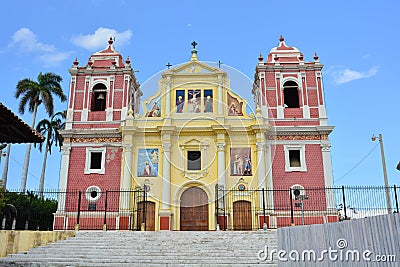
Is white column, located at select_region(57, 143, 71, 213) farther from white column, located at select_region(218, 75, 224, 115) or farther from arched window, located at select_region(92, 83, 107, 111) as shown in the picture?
white column, located at select_region(218, 75, 224, 115)

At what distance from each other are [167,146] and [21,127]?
1337 centimetres

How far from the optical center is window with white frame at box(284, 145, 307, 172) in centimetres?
2284

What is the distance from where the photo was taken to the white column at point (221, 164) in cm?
2239

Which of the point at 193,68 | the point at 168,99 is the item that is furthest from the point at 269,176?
the point at 193,68

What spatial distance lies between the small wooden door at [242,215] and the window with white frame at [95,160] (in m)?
7.50

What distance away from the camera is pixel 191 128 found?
23562mm

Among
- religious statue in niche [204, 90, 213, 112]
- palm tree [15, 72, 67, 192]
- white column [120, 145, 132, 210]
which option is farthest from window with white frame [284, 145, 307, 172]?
palm tree [15, 72, 67, 192]

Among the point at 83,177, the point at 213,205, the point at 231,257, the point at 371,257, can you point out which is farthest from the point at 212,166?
the point at 371,257

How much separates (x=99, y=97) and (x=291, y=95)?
11.5 m

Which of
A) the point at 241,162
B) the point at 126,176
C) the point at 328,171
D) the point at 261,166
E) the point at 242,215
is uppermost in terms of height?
the point at 241,162

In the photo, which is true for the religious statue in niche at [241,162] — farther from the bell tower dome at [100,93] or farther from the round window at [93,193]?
the round window at [93,193]

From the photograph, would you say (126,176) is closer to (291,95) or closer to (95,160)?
(95,160)

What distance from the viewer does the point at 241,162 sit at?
23141mm

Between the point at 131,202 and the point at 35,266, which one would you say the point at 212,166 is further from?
the point at 35,266
